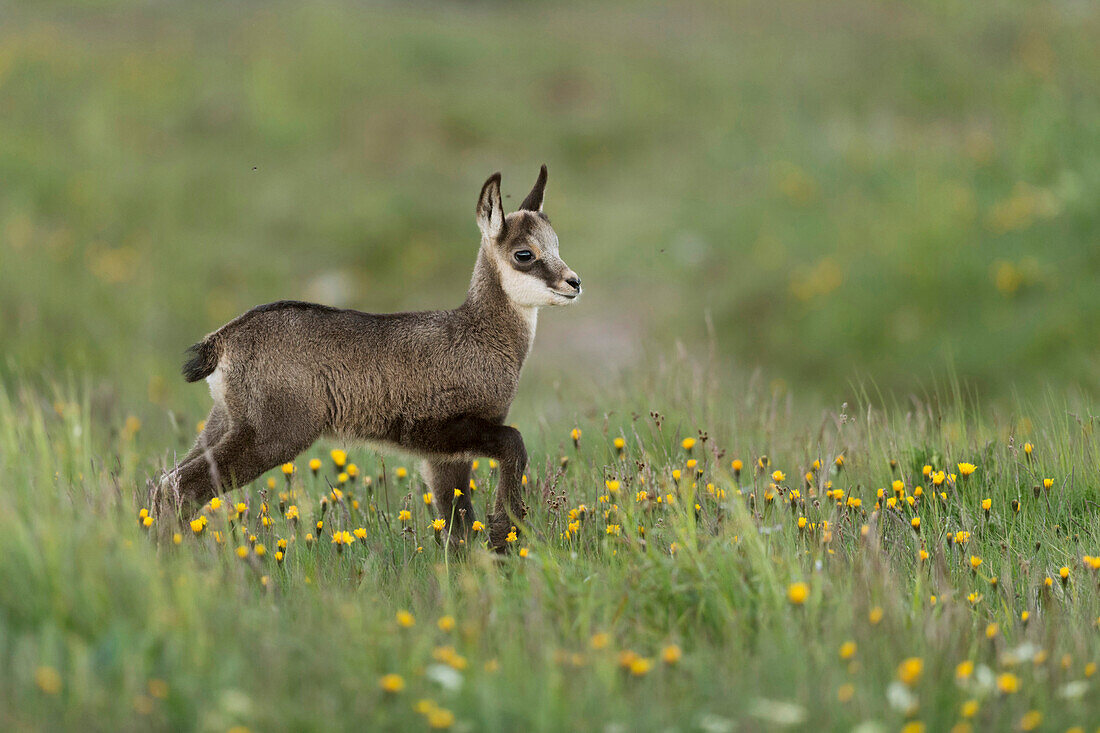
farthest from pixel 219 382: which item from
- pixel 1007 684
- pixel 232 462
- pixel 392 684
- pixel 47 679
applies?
pixel 1007 684

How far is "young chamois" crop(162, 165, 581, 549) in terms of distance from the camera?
532 centimetres

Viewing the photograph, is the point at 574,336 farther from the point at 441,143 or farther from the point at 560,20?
the point at 560,20

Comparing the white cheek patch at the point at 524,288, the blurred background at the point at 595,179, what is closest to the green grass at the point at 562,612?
the white cheek patch at the point at 524,288

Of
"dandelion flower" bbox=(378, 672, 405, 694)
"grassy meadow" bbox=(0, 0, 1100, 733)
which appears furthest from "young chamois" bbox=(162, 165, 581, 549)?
"dandelion flower" bbox=(378, 672, 405, 694)

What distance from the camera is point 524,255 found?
5.96 m

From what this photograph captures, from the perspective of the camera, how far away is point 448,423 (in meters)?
5.75

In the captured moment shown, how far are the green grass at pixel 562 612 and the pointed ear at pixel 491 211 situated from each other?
57.7 inches

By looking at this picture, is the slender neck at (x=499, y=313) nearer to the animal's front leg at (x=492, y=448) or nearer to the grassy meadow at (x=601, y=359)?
the animal's front leg at (x=492, y=448)

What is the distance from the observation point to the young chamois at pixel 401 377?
5.32 m

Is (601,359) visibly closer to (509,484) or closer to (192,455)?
(509,484)

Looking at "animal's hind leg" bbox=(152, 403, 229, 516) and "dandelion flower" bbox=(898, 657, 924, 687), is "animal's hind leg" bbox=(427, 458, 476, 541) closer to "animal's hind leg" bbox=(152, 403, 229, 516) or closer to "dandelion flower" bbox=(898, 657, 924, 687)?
"animal's hind leg" bbox=(152, 403, 229, 516)

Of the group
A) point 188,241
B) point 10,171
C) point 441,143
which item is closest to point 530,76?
point 441,143

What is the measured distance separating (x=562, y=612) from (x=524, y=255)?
237 cm

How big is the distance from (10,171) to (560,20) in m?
A: 12.6
